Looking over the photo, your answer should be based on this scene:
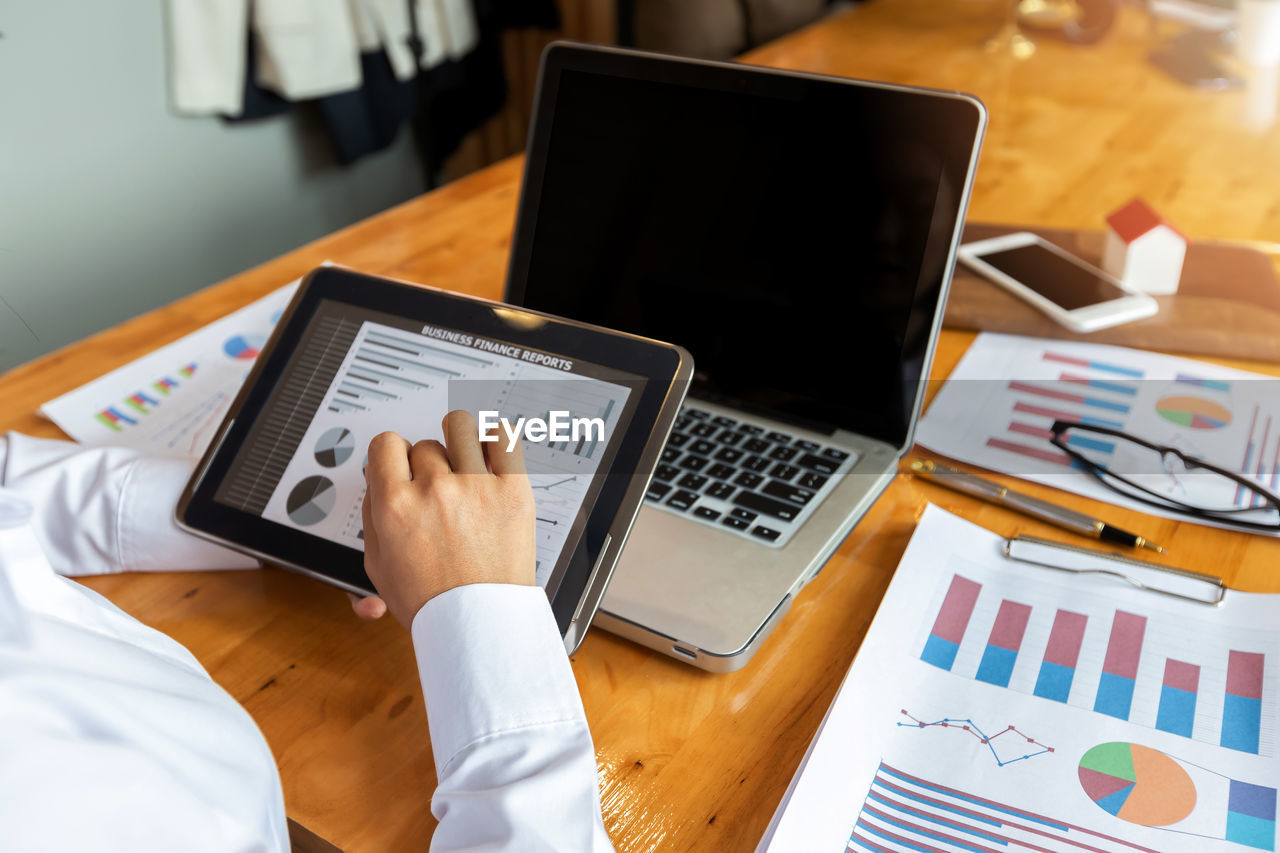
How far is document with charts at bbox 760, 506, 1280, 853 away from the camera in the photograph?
1.54 ft

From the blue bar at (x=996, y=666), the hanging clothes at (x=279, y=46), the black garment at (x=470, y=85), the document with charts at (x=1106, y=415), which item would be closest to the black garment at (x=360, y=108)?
the hanging clothes at (x=279, y=46)

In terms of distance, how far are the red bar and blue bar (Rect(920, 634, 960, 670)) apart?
13.5 inches

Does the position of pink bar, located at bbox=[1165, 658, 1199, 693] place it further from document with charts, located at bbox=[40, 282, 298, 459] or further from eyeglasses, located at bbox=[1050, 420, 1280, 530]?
document with charts, located at bbox=[40, 282, 298, 459]

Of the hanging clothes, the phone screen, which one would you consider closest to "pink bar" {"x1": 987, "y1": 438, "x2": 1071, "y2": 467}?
the phone screen

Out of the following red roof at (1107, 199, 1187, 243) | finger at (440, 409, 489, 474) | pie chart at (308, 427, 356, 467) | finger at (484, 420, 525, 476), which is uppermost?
finger at (440, 409, 489, 474)

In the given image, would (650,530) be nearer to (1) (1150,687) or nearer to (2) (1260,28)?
(1) (1150,687)

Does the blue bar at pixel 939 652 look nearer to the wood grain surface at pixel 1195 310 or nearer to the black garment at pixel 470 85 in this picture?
the wood grain surface at pixel 1195 310

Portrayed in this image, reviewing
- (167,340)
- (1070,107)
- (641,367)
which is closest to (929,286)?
(641,367)

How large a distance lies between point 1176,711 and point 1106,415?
0.34 meters

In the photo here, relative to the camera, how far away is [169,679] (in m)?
0.46

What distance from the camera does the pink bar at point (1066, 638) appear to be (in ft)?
1.85

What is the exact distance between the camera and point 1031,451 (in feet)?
2.53

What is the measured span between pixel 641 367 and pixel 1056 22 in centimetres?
165

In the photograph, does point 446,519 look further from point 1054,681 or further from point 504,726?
point 1054,681
